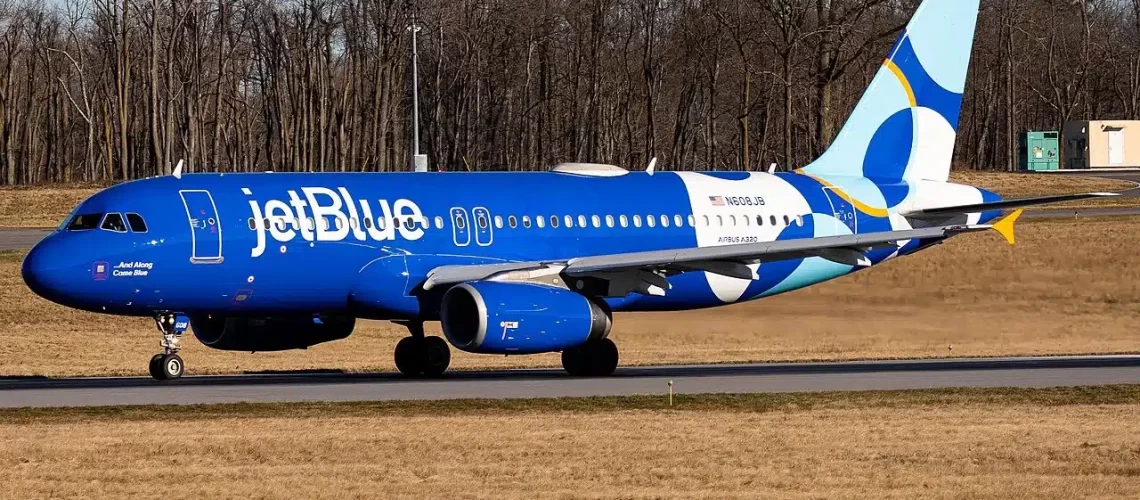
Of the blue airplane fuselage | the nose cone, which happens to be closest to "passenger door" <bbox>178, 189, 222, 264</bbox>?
the blue airplane fuselage

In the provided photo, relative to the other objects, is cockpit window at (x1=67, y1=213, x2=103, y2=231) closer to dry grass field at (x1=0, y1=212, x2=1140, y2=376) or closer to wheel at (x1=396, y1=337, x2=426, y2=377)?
wheel at (x1=396, y1=337, x2=426, y2=377)

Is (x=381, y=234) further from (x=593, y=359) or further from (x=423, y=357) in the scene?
(x=593, y=359)

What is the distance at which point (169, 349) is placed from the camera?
2955 cm

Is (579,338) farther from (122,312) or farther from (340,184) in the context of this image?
(122,312)

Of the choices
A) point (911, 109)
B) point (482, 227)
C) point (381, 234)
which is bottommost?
point (381, 234)

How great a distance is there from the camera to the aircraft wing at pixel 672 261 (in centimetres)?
2958

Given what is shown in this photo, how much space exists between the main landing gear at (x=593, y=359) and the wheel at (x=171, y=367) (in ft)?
21.5

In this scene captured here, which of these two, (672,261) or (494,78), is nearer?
(672,261)

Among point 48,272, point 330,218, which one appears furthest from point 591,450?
point 48,272

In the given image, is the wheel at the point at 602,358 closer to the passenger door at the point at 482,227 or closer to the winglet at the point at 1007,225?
the passenger door at the point at 482,227

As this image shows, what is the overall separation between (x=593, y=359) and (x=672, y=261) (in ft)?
8.72

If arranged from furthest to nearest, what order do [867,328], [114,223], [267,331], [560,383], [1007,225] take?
1. [867,328]
2. [267,331]
3. [1007,225]
4. [560,383]
5. [114,223]

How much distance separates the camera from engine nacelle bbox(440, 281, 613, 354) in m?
28.0

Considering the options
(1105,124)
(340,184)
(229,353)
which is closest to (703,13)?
(1105,124)
